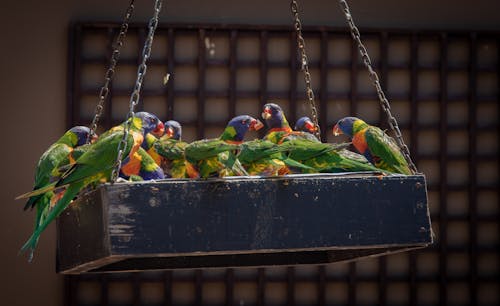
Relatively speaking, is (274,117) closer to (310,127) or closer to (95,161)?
(310,127)

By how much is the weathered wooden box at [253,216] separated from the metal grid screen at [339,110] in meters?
2.81

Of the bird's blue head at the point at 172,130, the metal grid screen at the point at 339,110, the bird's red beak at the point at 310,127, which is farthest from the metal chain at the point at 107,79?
the metal grid screen at the point at 339,110

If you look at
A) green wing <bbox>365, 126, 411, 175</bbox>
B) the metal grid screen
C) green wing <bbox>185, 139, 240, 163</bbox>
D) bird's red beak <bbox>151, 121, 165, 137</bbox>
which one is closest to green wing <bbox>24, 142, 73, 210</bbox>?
bird's red beak <bbox>151, 121, 165, 137</bbox>

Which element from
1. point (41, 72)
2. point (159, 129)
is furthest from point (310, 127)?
point (41, 72)

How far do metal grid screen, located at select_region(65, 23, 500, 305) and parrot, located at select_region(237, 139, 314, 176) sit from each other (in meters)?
2.63

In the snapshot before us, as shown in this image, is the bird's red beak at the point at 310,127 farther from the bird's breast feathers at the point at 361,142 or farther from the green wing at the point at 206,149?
the green wing at the point at 206,149

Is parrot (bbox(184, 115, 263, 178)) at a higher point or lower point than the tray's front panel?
higher

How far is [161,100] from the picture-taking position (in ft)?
17.5

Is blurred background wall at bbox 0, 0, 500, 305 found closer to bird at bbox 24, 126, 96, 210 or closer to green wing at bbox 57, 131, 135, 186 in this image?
bird at bbox 24, 126, 96, 210

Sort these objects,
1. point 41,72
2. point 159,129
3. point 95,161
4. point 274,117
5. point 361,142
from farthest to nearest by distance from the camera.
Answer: point 41,72
point 274,117
point 159,129
point 361,142
point 95,161

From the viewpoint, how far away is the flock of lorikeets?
2.49m

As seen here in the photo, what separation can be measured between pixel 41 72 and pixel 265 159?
9.77ft

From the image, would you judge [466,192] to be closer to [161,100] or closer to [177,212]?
[161,100]

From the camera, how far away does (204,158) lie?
8.02ft
